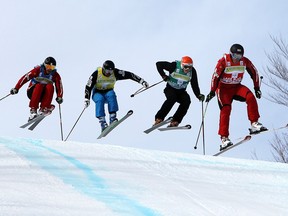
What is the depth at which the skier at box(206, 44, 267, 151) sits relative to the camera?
32.8 ft

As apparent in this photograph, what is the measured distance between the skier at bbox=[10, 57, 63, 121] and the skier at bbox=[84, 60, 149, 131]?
1015 mm

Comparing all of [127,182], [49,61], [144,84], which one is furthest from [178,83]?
[127,182]

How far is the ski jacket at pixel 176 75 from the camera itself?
35.7ft

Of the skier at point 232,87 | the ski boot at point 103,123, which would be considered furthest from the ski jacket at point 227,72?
the ski boot at point 103,123

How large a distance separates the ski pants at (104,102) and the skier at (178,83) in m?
0.83

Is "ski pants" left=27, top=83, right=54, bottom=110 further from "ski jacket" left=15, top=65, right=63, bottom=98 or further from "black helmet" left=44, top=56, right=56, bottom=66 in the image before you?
"black helmet" left=44, top=56, right=56, bottom=66

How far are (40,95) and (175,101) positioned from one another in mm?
2777

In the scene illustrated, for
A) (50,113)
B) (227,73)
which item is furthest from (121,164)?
(50,113)

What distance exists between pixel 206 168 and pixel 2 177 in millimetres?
2257

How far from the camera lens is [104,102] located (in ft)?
37.2

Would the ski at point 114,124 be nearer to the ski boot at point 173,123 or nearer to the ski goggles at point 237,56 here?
the ski boot at point 173,123

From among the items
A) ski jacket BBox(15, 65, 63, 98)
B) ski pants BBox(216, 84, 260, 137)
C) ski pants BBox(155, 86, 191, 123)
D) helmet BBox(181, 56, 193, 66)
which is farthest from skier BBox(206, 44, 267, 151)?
ski jacket BBox(15, 65, 63, 98)

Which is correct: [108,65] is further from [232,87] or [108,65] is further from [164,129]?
[232,87]

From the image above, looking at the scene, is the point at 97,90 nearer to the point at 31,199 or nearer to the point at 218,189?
the point at 218,189
